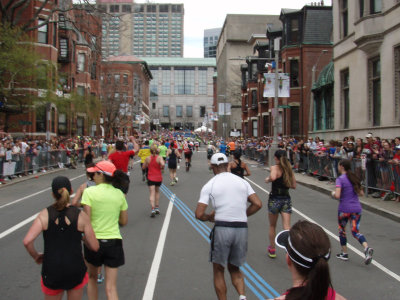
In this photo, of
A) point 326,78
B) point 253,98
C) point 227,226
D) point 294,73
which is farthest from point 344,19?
point 253,98

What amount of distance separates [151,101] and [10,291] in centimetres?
15567

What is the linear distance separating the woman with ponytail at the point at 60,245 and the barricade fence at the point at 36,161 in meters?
16.7

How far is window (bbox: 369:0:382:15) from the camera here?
1999 cm

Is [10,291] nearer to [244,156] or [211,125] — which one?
[244,156]

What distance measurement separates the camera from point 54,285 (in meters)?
3.82

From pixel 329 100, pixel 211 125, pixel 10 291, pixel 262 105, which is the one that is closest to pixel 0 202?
pixel 10 291

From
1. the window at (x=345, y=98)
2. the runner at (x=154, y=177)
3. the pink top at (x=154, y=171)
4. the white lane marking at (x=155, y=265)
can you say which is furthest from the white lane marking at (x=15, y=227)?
the window at (x=345, y=98)

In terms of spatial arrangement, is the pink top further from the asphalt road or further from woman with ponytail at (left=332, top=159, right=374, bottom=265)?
woman with ponytail at (left=332, top=159, right=374, bottom=265)

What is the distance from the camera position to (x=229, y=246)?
4.77m

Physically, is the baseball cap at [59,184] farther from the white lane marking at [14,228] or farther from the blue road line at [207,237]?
the white lane marking at [14,228]

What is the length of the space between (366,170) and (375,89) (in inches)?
337

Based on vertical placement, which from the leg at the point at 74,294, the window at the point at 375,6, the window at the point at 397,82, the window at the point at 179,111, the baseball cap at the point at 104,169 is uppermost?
the window at the point at 179,111

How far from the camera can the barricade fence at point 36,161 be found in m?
19.5

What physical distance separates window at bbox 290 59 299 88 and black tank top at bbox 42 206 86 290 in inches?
1406
